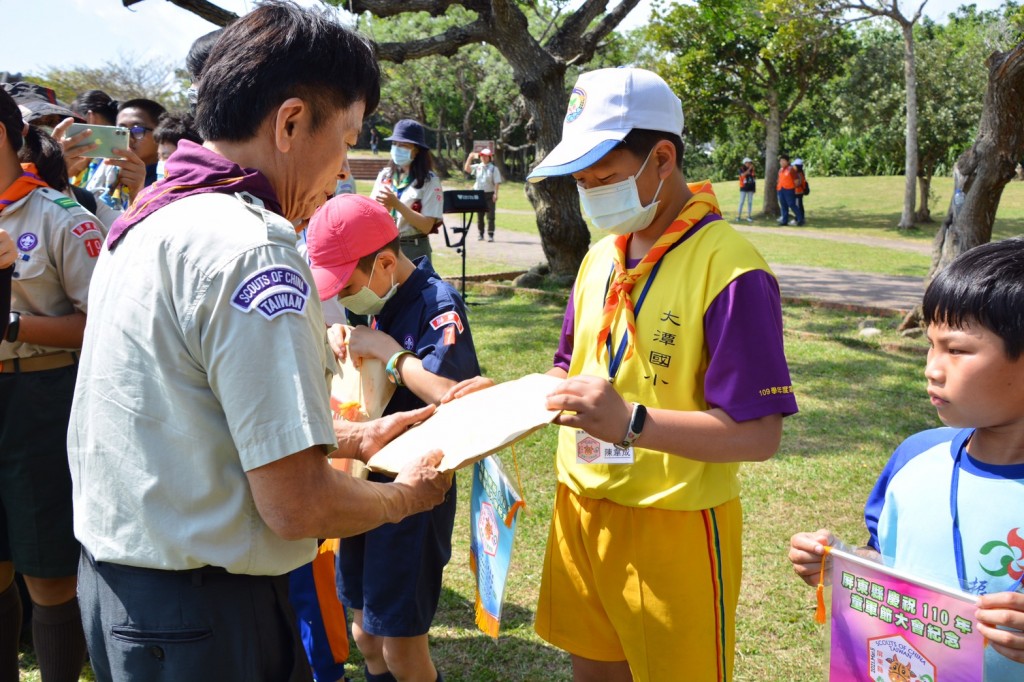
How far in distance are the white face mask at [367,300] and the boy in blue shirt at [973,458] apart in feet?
4.82

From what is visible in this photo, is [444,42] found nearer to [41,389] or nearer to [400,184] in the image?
[400,184]

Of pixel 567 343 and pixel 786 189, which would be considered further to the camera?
pixel 786 189

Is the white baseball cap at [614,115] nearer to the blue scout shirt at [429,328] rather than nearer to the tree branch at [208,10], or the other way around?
the blue scout shirt at [429,328]

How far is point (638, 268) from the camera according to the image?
2129mm

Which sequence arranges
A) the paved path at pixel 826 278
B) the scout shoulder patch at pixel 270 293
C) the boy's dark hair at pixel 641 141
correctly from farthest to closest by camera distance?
the paved path at pixel 826 278 → the boy's dark hair at pixel 641 141 → the scout shoulder patch at pixel 270 293

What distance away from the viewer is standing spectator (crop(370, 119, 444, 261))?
797 centimetres

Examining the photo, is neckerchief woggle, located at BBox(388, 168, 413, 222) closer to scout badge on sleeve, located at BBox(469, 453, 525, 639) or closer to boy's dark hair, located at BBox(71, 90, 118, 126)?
boy's dark hair, located at BBox(71, 90, 118, 126)

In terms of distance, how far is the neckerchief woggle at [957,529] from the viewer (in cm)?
169

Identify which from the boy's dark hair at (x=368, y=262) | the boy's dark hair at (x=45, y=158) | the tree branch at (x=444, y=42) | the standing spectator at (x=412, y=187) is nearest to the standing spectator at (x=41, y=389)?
the boy's dark hair at (x=45, y=158)

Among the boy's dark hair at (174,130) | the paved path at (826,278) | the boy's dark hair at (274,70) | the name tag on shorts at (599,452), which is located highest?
the boy's dark hair at (174,130)

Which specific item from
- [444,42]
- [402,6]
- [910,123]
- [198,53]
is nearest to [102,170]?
[198,53]

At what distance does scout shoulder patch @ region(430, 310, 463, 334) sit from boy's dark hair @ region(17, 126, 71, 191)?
159 centimetres

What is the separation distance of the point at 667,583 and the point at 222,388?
1.22m

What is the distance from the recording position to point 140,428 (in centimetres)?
149
